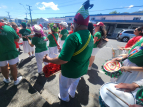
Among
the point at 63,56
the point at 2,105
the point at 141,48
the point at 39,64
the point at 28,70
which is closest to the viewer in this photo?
the point at 63,56

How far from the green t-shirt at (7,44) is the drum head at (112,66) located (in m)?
2.51

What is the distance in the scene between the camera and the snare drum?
Answer: 59.8 inches

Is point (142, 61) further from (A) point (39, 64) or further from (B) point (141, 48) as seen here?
(A) point (39, 64)

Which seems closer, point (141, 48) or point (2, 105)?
point (141, 48)

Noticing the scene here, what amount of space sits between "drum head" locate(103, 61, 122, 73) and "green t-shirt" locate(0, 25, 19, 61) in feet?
8.23

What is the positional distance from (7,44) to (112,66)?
107 inches

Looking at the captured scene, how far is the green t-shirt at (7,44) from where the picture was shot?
1.75 meters

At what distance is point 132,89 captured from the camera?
1071mm

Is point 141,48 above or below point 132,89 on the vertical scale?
above

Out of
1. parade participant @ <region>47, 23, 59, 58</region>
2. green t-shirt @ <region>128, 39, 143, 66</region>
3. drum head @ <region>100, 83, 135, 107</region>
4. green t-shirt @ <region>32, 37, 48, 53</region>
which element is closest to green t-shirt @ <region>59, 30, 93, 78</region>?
drum head @ <region>100, 83, 135, 107</region>

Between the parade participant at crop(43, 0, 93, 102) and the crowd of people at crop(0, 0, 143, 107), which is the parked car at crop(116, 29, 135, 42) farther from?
the parade participant at crop(43, 0, 93, 102)

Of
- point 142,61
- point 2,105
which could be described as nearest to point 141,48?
point 142,61

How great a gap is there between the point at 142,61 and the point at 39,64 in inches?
122

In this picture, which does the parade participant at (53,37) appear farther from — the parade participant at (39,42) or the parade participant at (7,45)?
the parade participant at (7,45)
